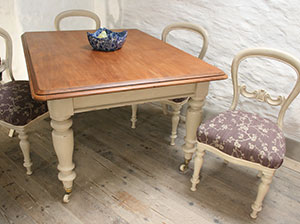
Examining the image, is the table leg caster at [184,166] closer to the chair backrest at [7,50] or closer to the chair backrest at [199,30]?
the chair backrest at [199,30]

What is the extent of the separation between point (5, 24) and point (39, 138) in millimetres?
1104

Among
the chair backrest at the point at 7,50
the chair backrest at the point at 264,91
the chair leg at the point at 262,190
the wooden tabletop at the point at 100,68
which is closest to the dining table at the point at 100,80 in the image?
the wooden tabletop at the point at 100,68

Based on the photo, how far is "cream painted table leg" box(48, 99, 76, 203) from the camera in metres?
1.31

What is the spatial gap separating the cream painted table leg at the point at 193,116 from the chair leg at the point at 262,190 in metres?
0.49

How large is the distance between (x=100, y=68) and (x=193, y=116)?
2.11 ft

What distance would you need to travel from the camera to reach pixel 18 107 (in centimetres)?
163

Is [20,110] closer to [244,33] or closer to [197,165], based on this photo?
[197,165]

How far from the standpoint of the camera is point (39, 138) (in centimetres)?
223

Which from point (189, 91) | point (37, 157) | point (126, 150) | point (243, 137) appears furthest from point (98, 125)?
point (243, 137)

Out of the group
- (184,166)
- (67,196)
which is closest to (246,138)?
(184,166)

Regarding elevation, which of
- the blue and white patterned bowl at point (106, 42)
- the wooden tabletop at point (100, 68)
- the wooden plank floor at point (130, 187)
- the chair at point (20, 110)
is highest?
the blue and white patterned bowl at point (106, 42)

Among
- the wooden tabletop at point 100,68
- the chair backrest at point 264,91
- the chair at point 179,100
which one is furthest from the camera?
the chair at point 179,100

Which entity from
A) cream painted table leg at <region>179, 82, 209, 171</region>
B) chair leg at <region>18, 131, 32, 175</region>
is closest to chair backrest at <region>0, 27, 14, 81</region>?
chair leg at <region>18, 131, 32, 175</region>

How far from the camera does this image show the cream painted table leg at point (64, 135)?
1314 millimetres
